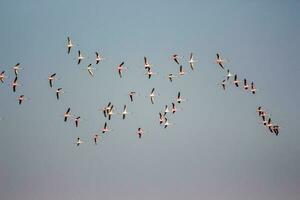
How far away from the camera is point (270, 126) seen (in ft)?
194

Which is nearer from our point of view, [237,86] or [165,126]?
[237,86]

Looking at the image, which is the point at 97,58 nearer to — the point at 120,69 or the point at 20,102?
the point at 120,69

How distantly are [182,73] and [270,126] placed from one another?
10.5 metres

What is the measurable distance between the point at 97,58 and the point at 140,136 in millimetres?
9230

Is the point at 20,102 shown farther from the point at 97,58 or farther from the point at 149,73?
the point at 149,73

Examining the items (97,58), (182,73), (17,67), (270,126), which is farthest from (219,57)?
(17,67)

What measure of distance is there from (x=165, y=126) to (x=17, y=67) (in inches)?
651

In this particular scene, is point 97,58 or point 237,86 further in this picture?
point 97,58

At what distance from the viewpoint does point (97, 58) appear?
60.0 metres

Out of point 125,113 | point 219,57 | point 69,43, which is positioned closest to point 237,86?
point 219,57

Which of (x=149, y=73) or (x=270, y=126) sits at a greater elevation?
(x=149, y=73)

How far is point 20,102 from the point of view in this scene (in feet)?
194

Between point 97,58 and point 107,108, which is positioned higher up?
point 97,58

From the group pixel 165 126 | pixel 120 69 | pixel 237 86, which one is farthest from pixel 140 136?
pixel 237 86
